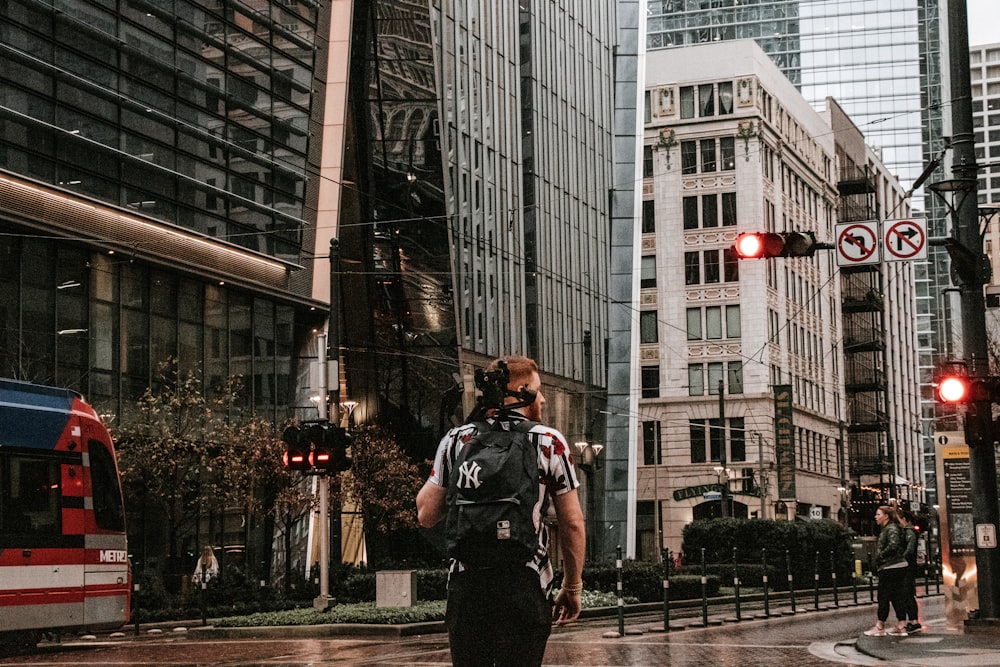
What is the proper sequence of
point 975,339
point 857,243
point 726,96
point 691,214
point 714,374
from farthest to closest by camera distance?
point 691,214 < point 726,96 < point 714,374 < point 857,243 < point 975,339

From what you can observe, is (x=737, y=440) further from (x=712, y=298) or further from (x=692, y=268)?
(x=692, y=268)

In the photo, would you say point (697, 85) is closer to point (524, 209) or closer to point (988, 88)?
point (524, 209)

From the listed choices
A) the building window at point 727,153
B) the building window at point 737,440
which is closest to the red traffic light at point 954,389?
the building window at point 737,440

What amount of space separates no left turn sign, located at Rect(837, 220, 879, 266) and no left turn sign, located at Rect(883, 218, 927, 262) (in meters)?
0.27

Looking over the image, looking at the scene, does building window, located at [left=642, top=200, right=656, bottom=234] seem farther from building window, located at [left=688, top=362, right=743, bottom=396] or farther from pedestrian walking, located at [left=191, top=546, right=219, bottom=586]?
pedestrian walking, located at [left=191, top=546, right=219, bottom=586]

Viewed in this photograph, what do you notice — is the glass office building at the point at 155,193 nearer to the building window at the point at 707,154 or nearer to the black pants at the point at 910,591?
the black pants at the point at 910,591

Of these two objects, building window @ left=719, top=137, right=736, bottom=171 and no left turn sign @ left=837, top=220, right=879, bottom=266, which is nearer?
no left turn sign @ left=837, top=220, right=879, bottom=266

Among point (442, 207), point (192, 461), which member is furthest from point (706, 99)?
point (192, 461)

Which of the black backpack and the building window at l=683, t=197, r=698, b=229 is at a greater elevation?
the building window at l=683, t=197, r=698, b=229

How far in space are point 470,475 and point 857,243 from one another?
14017 mm

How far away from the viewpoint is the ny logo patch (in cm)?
520

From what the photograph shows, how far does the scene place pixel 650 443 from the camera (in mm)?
80500

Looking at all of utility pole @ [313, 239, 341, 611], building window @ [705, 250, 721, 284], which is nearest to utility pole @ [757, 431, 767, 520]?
building window @ [705, 250, 721, 284]

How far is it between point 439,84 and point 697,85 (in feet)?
131
